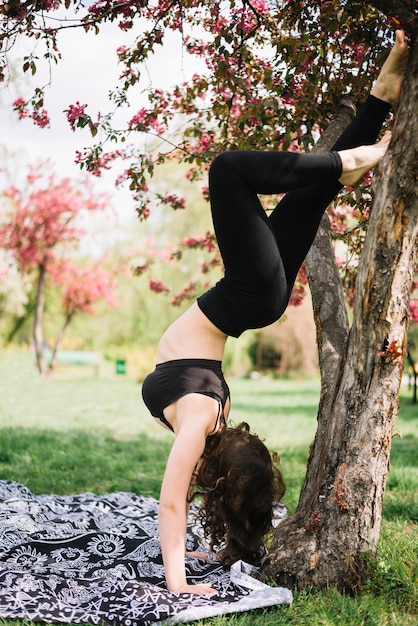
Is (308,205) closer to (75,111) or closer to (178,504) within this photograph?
(178,504)

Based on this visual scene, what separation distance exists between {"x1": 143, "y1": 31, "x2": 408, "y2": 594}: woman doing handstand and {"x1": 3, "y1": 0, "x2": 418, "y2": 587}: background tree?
0.16 m

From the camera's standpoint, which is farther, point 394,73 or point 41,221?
point 41,221

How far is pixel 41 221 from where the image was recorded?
1877 centimetres

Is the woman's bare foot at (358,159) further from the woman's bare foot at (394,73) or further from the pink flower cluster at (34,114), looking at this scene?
the pink flower cluster at (34,114)

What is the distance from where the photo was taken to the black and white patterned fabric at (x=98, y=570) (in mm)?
2385

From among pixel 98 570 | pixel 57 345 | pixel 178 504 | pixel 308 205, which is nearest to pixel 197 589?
pixel 178 504

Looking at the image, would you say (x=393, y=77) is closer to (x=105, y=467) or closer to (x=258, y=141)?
(x=258, y=141)

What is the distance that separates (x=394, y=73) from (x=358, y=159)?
38cm

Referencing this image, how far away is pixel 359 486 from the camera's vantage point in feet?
8.66

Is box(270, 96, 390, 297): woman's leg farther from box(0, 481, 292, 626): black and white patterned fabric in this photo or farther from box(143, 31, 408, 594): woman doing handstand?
box(0, 481, 292, 626): black and white patterned fabric

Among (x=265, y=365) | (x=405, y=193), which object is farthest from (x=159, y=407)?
(x=265, y=365)

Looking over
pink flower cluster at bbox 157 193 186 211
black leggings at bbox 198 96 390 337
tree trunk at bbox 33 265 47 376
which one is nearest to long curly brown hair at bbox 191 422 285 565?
black leggings at bbox 198 96 390 337

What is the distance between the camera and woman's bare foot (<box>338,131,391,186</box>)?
2488 millimetres

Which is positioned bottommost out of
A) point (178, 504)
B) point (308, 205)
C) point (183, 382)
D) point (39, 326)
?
point (178, 504)
